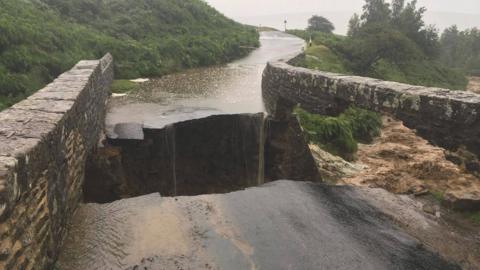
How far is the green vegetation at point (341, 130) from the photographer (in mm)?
8695

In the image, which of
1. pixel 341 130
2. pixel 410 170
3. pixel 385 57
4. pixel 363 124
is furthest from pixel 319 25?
pixel 410 170

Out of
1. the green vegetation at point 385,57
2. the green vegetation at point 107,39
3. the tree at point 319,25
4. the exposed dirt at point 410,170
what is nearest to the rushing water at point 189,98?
the green vegetation at point 107,39

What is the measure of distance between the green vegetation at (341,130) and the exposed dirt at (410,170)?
0.36 metres

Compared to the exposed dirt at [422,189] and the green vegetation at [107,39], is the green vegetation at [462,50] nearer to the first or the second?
the green vegetation at [107,39]

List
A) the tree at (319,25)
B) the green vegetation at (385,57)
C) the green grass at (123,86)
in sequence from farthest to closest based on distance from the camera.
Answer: the tree at (319,25) → the green vegetation at (385,57) → the green grass at (123,86)

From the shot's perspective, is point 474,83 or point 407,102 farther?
point 474,83

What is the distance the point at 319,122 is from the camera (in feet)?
30.5

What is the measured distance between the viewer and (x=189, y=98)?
39.7ft

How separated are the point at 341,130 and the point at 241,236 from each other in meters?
5.11

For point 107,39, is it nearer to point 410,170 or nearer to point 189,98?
point 189,98

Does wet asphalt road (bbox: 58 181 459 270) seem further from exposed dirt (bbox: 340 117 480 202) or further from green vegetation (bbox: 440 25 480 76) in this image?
green vegetation (bbox: 440 25 480 76)

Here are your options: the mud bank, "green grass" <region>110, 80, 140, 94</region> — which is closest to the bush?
the mud bank

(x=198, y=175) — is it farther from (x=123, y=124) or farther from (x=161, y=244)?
(x=161, y=244)

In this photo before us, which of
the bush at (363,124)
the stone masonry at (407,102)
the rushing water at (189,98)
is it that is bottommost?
the bush at (363,124)
